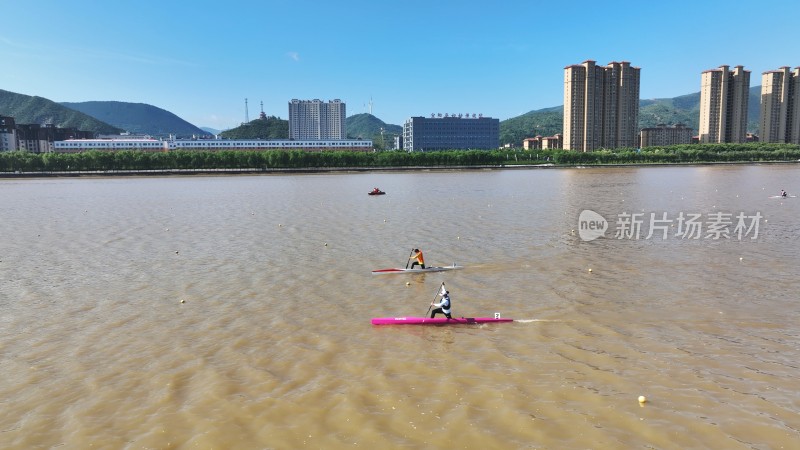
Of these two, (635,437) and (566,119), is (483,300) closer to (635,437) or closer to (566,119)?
(635,437)

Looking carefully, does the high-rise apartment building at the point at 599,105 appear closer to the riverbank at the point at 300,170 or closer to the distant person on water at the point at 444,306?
the riverbank at the point at 300,170

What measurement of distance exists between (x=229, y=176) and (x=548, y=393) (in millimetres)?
100177

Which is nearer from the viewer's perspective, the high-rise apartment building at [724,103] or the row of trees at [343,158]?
the row of trees at [343,158]

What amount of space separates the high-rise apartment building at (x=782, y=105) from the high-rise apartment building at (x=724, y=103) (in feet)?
31.5

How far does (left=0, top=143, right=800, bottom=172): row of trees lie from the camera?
10362 centimetres

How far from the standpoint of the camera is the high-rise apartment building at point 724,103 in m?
166

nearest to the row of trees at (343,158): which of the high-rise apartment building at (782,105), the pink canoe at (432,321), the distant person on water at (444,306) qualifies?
the high-rise apartment building at (782,105)

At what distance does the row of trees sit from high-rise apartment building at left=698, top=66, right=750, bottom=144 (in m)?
31.5

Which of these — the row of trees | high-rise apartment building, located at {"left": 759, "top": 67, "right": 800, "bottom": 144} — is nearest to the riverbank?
the row of trees

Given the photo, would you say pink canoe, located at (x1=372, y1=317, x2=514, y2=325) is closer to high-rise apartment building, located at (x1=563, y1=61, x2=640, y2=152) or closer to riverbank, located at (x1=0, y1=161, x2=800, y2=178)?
riverbank, located at (x1=0, y1=161, x2=800, y2=178)

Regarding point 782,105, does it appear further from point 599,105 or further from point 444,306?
point 444,306

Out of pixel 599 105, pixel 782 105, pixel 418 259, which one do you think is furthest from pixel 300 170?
pixel 782 105

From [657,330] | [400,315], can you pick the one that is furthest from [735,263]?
[400,315]

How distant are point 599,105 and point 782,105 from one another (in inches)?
2387
